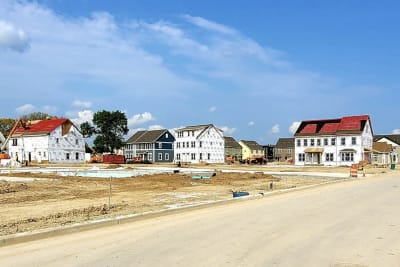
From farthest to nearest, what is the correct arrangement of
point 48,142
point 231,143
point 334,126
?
point 231,143 < point 48,142 < point 334,126

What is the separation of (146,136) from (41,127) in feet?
92.5

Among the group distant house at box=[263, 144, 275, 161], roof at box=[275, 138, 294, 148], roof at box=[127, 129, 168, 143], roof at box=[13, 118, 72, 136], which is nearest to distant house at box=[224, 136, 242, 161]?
distant house at box=[263, 144, 275, 161]

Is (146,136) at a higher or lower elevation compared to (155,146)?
higher

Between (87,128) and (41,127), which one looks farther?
(87,128)

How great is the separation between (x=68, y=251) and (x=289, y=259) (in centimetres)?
381

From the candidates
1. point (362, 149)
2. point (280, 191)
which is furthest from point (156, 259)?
point (362, 149)

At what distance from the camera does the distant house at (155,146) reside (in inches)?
4090

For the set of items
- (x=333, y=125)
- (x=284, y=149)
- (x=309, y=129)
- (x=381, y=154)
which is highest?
(x=333, y=125)

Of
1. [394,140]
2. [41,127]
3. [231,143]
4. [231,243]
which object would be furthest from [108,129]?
[231,243]

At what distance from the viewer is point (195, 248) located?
7.98 m

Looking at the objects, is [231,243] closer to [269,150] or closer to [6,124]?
[6,124]

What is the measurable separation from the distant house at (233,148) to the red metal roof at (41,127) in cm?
5607

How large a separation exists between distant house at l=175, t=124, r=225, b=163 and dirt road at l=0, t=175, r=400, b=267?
8482cm

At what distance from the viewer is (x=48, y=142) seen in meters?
81.8
